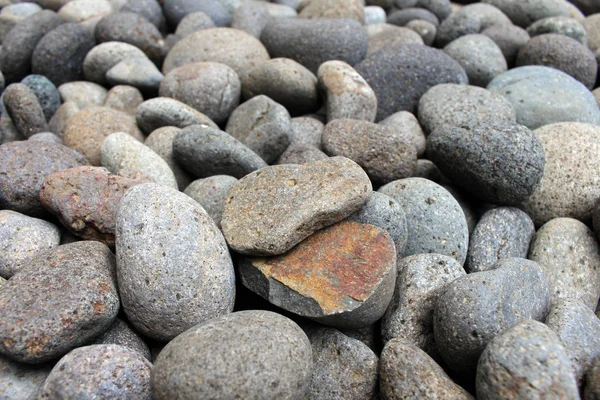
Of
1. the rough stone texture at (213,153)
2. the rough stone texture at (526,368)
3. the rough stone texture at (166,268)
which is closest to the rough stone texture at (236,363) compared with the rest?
the rough stone texture at (166,268)

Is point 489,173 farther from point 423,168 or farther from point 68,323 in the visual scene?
point 68,323

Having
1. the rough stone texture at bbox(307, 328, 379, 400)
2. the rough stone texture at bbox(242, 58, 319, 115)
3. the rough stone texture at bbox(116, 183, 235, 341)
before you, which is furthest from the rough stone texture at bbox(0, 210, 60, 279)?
the rough stone texture at bbox(242, 58, 319, 115)

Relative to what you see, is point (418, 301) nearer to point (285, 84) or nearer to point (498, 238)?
point (498, 238)

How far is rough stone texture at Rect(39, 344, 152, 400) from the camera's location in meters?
2.02

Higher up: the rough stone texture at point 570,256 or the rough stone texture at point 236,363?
the rough stone texture at point 236,363

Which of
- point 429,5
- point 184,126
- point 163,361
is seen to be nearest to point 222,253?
point 163,361

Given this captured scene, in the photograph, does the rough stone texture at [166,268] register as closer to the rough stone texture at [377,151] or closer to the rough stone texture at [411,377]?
the rough stone texture at [411,377]

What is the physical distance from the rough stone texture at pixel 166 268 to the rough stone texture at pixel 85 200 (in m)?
0.28

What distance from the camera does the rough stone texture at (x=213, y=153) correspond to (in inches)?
125

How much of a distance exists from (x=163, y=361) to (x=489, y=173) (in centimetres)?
207

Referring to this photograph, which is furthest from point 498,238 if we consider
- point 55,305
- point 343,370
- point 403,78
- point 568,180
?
point 55,305

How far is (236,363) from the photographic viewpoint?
1985 millimetres

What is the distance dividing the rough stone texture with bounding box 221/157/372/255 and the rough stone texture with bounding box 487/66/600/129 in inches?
79.9

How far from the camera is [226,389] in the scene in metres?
1.95
